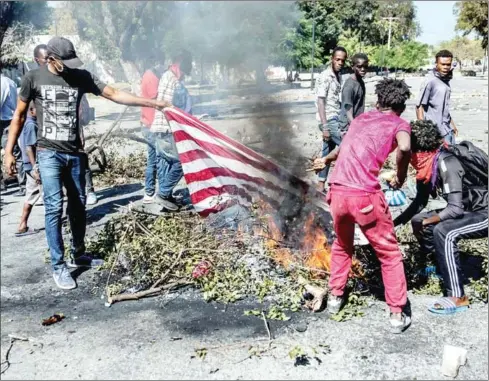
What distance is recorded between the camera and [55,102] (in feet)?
13.9

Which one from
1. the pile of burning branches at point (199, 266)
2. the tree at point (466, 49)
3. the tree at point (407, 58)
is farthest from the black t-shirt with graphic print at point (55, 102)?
the tree at point (466, 49)

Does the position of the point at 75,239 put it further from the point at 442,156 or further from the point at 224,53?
the point at 224,53

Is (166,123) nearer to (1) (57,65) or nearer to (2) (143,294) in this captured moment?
(1) (57,65)

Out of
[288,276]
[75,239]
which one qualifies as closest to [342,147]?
[288,276]

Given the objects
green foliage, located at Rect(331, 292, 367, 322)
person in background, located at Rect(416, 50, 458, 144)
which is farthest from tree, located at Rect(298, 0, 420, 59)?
green foliage, located at Rect(331, 292, 367, 322)

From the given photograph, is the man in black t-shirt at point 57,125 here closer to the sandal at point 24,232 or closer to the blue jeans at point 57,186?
the blue jeans at point 57,186

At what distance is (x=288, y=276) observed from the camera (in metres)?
4.38

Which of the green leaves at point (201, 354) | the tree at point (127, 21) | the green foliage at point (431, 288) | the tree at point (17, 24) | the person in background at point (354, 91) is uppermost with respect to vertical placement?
the tree at point (17, 24)

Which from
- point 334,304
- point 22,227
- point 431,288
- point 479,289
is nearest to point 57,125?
point 22,227

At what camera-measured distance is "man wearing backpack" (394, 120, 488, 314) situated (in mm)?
3744

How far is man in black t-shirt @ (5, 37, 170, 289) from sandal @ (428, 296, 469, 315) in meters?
3.13

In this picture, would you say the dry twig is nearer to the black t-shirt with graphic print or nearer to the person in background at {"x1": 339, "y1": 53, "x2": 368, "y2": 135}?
the black t-shirt with graphic print

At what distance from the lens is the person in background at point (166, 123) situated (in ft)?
20.9

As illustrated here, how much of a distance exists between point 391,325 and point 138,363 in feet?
6.06
